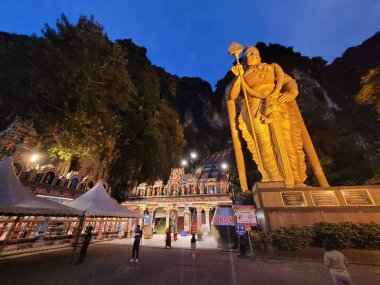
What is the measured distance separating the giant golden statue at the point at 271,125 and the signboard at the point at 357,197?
1.35 metres

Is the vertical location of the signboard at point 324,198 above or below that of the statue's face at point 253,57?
below

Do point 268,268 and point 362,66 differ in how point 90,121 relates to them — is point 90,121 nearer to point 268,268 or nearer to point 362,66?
point 268,268

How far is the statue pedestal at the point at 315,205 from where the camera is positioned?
6.28 metres

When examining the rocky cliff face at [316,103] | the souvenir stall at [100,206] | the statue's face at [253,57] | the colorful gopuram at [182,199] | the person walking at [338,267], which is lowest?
the person walking at [338,267]

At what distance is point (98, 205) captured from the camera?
8.02 meters

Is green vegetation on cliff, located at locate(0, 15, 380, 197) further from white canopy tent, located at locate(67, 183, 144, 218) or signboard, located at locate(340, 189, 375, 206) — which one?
white canopy tent, located at locate(67, 183, 144, 218)

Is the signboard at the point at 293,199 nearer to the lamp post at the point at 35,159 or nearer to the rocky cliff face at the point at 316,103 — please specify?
the rocky cliff face at the point at 316,103

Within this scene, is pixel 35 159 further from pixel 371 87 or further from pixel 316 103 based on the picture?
pixel 316 103

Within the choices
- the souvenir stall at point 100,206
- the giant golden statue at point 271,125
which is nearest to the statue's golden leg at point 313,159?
the giant golden statue at point 271,125

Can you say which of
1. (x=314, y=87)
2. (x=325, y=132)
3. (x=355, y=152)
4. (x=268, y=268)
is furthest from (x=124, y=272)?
(x=314, y=87)

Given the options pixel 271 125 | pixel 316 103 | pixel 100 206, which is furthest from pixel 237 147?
pixel 316 103

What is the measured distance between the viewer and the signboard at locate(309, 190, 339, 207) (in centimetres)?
670

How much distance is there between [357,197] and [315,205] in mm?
1489

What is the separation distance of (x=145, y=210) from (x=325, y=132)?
26.3m
